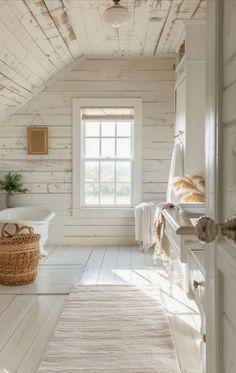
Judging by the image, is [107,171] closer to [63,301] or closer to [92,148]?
[92,148]

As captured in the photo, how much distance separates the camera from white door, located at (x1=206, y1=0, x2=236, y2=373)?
87 centimetres

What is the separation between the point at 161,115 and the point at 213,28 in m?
4.75

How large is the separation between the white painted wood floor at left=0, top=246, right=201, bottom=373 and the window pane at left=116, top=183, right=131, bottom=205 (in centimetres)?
79

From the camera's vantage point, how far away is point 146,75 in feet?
18.7

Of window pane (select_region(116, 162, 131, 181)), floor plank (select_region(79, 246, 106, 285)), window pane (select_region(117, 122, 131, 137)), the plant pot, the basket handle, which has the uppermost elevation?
window pane (select_region(117, 122, 131, 137))

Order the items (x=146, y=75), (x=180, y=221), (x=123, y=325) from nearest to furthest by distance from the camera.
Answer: (x=180, y=221) → (x=123, y=325) → (x=146, y=75)

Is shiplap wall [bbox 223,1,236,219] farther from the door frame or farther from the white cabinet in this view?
the white cabinet

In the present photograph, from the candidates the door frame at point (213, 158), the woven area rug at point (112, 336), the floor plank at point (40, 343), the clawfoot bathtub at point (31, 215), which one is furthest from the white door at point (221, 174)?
the clawfoot bathtub at point (31, 215)

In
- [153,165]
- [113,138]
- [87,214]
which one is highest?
[113,138]

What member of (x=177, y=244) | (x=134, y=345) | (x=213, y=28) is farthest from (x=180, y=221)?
(x=213, y=28)

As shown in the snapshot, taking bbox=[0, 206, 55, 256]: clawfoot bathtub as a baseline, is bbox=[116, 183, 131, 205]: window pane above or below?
above

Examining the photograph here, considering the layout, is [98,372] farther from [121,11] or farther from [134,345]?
[121,11]

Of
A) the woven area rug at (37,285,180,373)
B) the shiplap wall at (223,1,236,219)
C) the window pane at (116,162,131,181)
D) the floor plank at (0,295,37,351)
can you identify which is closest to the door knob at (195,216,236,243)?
the shiplap wall at (223,1,236,219)

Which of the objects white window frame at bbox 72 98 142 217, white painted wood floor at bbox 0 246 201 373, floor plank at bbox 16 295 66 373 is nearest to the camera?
floor plank at bbox 16 295 66 373
